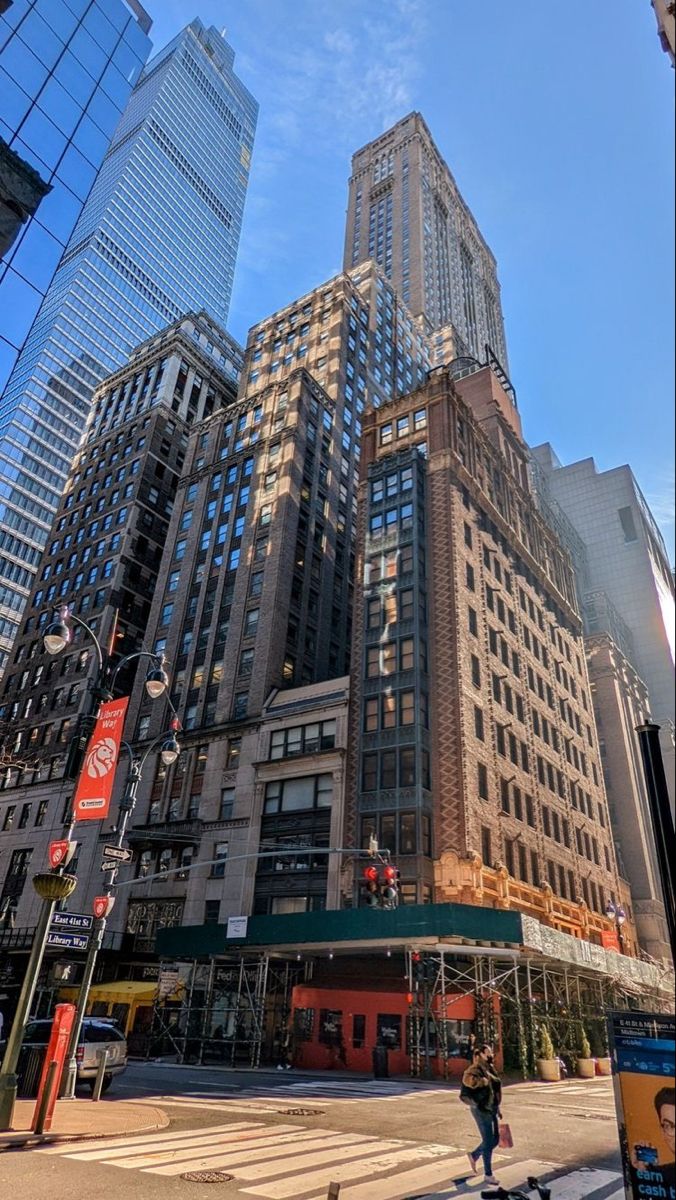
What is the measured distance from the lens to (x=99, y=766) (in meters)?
17.6

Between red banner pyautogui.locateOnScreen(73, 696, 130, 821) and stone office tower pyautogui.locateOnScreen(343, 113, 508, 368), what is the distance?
406ft

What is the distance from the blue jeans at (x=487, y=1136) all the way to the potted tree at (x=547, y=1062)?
22.6 meters

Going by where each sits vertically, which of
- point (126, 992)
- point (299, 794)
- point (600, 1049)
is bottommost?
point (600, 1049)

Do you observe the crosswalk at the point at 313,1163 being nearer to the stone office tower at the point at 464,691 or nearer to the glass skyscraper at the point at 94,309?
the stone office tower at the point at 464,691

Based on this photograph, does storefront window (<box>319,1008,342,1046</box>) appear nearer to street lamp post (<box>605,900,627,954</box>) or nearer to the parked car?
the parked car

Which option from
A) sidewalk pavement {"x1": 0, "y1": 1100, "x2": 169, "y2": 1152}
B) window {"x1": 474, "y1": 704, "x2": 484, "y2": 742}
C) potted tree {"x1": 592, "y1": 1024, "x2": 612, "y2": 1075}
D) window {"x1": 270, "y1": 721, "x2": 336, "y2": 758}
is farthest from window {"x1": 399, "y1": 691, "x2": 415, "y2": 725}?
sidewalk pavement {"x1": 0, "y1": 1100, "x2": 169, "y2": 1152}

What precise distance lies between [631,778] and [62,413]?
105 m

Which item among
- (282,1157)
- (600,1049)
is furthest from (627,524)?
(282,1157)

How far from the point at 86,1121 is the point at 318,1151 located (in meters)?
5.24

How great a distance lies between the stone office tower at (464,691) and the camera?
39.9m

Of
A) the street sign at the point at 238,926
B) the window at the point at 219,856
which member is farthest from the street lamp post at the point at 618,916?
the street sign at the point at 238,926

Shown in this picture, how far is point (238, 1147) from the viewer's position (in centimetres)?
1283

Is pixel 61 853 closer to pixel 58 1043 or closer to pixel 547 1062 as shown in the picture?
pixel 58 1043

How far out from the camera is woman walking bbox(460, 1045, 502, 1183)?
36.6ft
